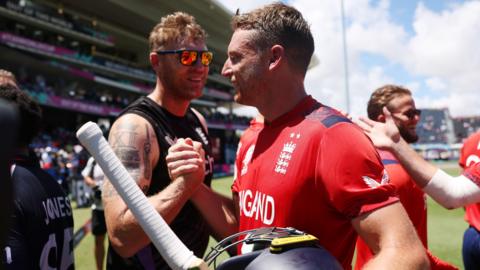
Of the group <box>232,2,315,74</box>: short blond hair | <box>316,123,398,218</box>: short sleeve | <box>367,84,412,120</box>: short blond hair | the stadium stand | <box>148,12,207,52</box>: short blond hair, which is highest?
the stadium stand

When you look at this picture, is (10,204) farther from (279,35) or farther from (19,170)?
(19,170)

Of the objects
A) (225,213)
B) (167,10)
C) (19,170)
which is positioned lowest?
(225,213)

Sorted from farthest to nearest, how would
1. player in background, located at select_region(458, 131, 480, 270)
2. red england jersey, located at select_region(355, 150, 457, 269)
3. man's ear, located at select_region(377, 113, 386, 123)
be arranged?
1. player in background, located at select_region(458, 131, 480, 270)
2. man's ear, located at select_region(377, 113, 386, 123)
3. red england jersey, located at select_region(355, 150, 457, 269)

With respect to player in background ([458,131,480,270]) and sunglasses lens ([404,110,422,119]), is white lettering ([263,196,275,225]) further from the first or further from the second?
player in background ([458,131,480,270])

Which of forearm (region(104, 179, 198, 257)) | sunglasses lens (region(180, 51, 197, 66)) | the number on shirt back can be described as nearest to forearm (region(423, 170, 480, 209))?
forearm (region(104, 179, 198, 257))

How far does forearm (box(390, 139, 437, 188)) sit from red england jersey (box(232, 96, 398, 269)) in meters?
0.86

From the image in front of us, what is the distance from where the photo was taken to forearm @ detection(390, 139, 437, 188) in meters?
2.59

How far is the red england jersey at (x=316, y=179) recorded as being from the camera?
5.14ft

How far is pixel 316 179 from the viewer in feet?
5.54

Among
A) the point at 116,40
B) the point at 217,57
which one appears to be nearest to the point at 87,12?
the point at 116,40

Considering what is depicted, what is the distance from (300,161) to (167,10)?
42.7 meters

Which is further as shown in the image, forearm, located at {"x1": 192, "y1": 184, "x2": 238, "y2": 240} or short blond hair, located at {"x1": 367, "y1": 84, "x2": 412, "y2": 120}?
short blond hair, located at {"x1": 367, "y1": 84, "x2": 412, "y2": 120}

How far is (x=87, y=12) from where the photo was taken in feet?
127

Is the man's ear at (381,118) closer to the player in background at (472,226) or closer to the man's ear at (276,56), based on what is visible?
the player in background at (472,226)
